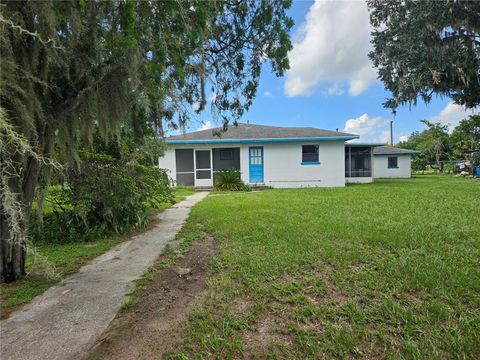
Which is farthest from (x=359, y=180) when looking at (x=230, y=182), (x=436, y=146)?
(x=436, y=146)

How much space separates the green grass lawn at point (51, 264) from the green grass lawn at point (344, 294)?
1928mm

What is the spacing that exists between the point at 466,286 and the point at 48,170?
4809 millimetres

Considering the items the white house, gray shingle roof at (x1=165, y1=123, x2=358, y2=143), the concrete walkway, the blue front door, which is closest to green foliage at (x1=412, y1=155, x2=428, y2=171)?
gray shingle roof at (x1=165, y1=123, x2=358, y2=143)

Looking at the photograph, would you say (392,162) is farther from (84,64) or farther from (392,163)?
(84,64)

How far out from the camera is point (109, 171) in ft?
17.3

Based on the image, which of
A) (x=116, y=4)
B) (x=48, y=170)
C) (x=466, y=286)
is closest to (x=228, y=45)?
(x=116, y=4)

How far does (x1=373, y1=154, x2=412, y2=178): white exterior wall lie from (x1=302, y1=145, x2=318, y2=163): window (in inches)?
460

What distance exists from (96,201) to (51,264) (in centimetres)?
270

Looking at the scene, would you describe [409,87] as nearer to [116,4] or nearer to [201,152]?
[116,4]

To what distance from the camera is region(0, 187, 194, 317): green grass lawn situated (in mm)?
2869

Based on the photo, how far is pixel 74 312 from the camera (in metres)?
2.56

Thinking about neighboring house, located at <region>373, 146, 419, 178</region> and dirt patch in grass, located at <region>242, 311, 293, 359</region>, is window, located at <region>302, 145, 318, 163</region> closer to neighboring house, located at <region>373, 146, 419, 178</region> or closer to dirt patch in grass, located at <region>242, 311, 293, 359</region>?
neighboring house, located at <region>373, 146, 419, 178</region>

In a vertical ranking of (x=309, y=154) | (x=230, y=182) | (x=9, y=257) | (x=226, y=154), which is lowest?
(x=9, y=257)

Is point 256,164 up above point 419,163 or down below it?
below
